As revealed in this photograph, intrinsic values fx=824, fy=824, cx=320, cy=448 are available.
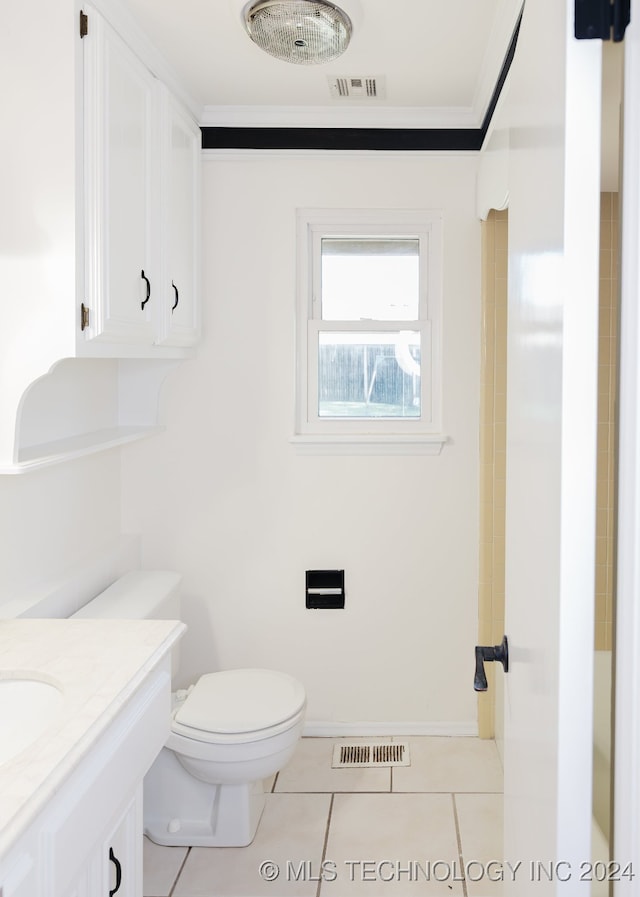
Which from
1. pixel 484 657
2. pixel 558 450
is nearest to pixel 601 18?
pixel 558 450

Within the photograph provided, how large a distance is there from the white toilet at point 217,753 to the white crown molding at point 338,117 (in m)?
1.79

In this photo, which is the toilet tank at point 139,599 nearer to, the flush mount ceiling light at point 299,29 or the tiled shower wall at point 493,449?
the tiled shower wall at point 493,449

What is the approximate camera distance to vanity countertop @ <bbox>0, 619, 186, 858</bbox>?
46.8 inches

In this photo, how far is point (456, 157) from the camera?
3.11 metres

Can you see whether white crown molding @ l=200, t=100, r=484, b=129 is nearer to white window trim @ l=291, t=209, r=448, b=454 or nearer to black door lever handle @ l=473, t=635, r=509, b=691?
white window trim @ l=291, t=209, r=448, b=454

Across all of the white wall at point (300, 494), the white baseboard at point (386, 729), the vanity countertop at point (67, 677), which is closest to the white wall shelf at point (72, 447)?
the white wall at point (300, 494)

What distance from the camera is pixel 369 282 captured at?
3215 mm

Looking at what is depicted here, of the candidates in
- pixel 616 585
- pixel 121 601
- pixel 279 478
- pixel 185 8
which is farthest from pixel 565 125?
pixel 279 478

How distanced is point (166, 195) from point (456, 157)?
1.16 m

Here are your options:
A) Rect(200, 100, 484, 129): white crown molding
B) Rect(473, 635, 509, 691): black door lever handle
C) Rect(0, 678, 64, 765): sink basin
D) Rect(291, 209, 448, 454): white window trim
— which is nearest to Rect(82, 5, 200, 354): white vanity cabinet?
Rect(200, 100, 484, 129): white crown molding

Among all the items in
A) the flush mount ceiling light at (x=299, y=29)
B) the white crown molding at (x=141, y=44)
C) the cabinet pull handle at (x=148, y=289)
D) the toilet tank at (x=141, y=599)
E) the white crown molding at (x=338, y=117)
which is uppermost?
the white crown molding at (x=338, y=117)

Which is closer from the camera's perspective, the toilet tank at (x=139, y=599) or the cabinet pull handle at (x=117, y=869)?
the cabinet pull handle at (x=117, y=869)

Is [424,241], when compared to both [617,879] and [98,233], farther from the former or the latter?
[617,879]

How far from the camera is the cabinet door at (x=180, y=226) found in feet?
8.62
